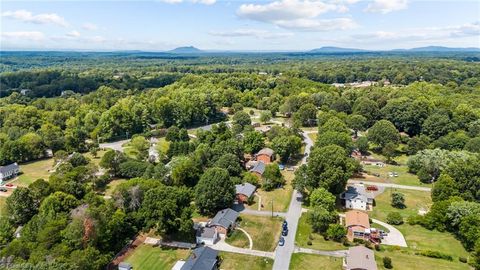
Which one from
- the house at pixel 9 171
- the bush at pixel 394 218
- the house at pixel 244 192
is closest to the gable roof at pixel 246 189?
the house at pixel 244 192

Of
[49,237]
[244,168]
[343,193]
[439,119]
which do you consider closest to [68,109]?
[244,168]

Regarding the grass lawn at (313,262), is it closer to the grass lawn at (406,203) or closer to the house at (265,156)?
the grass lawn at (406,203)

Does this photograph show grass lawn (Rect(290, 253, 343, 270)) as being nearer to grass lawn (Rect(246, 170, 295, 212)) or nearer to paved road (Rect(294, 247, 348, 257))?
paved road (Rect(294, 247, 348, 257))

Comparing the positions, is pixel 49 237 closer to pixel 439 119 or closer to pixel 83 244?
pixel 83 244

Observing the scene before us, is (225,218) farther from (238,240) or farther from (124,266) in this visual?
(124,266)

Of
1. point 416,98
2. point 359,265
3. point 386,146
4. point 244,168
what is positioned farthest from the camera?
point 416,98

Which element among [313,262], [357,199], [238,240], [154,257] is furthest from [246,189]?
[154,257]
